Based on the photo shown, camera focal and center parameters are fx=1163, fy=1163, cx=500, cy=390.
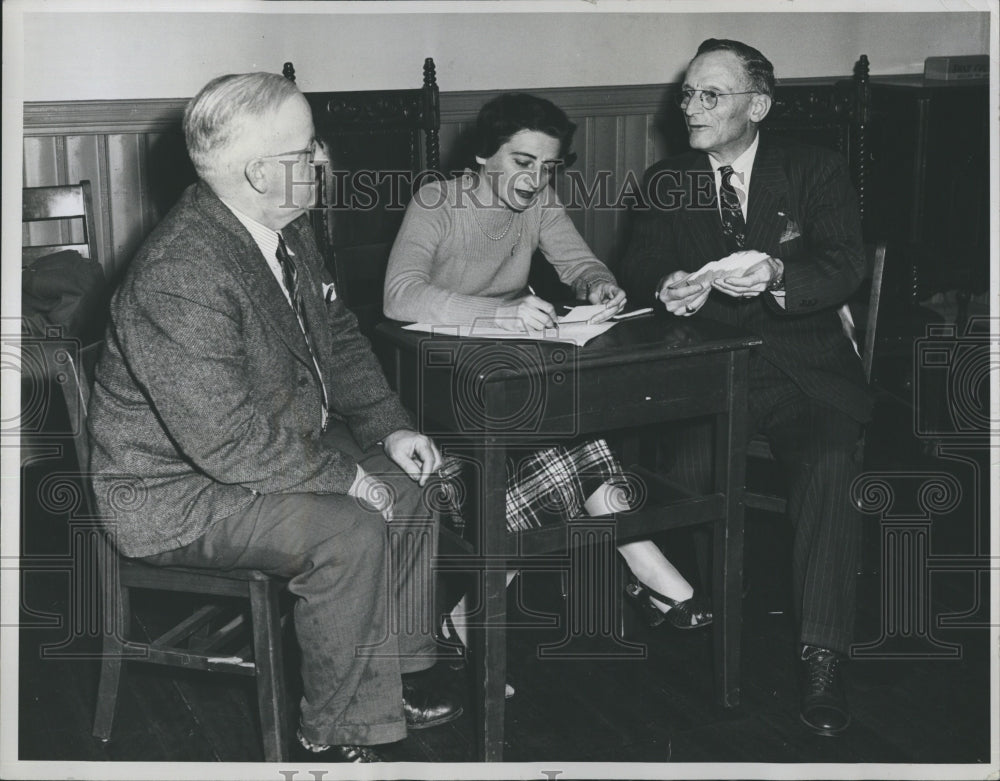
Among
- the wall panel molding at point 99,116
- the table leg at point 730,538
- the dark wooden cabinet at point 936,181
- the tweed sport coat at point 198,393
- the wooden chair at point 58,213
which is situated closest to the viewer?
the tweed sport coat at point 198,393

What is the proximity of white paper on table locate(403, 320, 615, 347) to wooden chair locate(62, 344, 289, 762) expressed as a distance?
663mm

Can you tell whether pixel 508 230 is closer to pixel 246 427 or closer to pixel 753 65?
pixel 753 65

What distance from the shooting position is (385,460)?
2.65m

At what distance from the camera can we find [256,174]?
7.61ft

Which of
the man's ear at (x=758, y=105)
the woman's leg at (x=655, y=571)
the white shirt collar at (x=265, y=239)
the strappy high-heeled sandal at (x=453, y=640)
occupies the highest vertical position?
the man's ear at (x=758, y=105)

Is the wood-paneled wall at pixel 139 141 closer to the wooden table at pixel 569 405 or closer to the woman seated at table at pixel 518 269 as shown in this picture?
the woman seated at table at pixel 518 269

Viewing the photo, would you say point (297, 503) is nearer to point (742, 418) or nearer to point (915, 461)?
point (742, 418)

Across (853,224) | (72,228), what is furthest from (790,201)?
(72,228)

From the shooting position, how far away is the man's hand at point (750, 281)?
9.10 ft

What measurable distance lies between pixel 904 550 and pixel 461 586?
4.42 ft

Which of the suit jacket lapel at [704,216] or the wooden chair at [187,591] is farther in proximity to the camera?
the suit jacket lapel at [704,216]

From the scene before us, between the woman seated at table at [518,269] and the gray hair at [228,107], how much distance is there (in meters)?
0.67

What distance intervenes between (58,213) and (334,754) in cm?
241

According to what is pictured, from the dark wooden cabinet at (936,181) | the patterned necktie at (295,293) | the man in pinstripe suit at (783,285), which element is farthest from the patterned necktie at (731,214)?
the dark wooden cabinet at (936,181)
